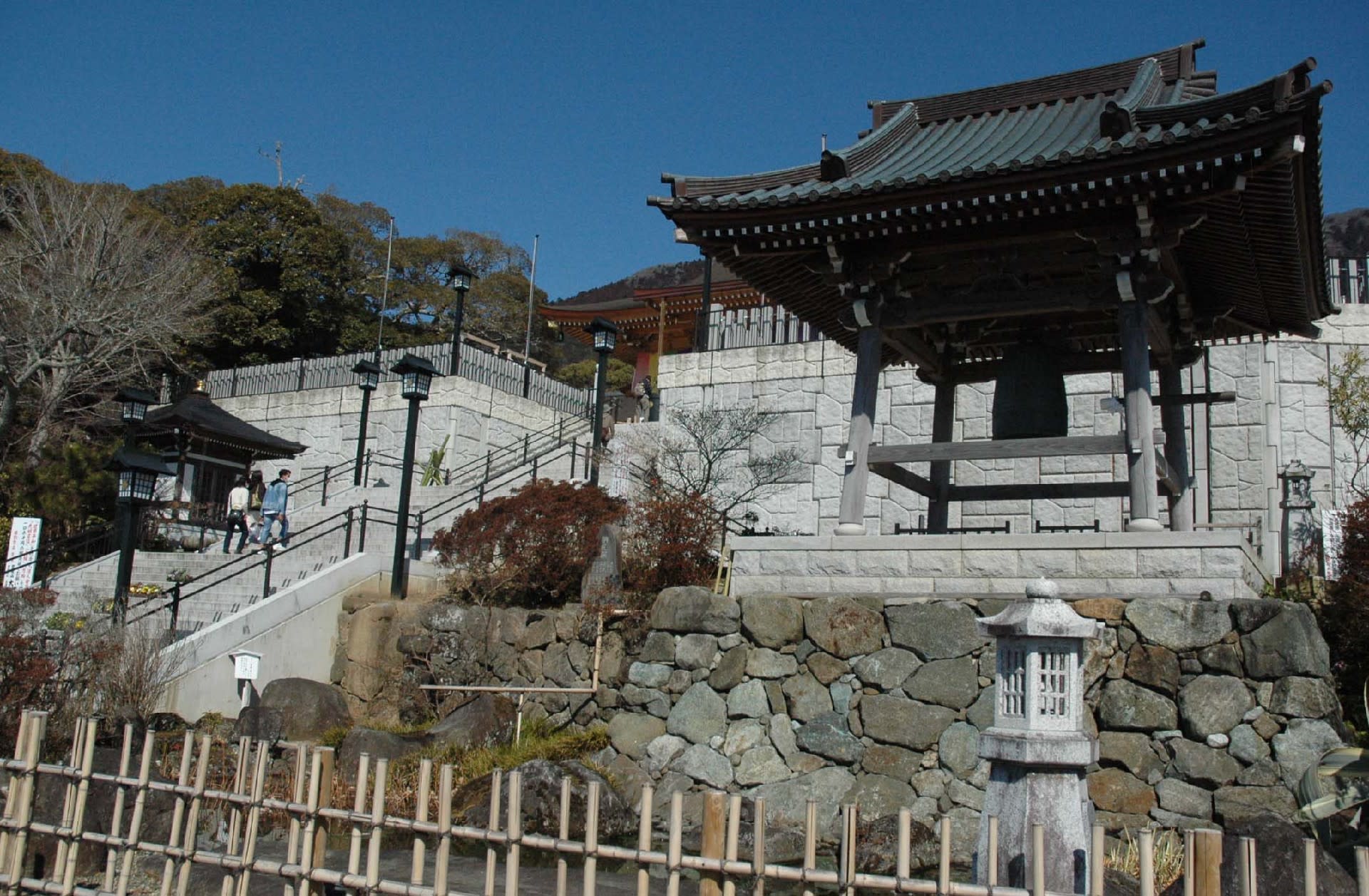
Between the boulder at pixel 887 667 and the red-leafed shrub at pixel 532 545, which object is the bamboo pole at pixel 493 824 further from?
the red-leafed shrub at pixel 532 545

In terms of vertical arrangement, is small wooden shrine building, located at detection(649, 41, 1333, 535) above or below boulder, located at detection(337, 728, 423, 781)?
above

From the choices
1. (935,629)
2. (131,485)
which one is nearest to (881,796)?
(935,629)

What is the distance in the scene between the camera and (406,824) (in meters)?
5.29

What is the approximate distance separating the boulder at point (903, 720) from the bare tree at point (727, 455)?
27.6 ft

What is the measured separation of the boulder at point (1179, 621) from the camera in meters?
10.1

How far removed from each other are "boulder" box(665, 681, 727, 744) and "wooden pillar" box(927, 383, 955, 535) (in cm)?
345

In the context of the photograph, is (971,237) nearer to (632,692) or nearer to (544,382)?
(632,692)

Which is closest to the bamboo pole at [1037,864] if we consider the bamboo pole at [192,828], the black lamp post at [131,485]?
the bamboo pole at [192,828]

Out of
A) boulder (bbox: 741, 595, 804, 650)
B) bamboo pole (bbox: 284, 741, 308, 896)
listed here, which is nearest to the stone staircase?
boulder (bbox: 741, 595, 804, 650)

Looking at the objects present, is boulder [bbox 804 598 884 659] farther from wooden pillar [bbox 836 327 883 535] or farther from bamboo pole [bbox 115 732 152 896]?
bamboo pole [bbox 115 732 152 896]

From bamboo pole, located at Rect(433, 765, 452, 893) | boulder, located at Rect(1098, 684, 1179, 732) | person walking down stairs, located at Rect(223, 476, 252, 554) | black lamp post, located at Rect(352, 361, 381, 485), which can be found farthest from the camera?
black lamp post, located at Rect(352, 361, 381, 485)

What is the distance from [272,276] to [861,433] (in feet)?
104

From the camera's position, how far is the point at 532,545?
1490cm

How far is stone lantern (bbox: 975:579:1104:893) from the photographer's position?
265 inches
